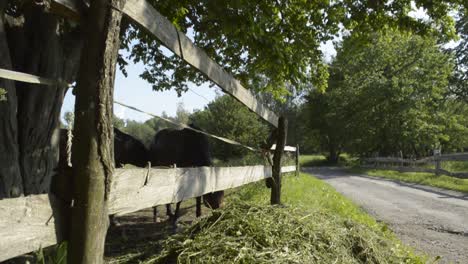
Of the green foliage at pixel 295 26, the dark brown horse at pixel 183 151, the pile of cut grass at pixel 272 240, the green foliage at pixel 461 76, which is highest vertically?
the green foliage at pixel 461 76

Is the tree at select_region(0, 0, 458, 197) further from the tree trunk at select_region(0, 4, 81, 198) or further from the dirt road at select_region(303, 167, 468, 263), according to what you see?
the dirt road at select_region(303, 167, 468, 263)

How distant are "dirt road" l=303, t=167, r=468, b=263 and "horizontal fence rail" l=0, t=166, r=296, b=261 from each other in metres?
3.29

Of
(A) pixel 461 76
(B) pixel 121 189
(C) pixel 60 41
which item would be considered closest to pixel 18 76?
(B) pixel 121 189

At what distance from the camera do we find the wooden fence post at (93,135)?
4.94 ft

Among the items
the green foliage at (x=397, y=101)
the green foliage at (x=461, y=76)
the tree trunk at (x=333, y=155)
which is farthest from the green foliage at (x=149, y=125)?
the green foliage at (x=461, y=76)

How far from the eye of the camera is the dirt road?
191 inches

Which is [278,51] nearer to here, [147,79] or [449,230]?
[449,230]

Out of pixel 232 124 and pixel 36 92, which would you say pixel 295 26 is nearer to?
pixel 36 92

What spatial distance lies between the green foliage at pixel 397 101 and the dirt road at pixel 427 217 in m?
15.3

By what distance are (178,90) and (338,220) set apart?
25.1ft

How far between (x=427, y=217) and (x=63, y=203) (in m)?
7.19

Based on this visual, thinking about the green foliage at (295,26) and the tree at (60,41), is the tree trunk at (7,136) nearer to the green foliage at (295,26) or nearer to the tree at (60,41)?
the tree at (60,41)

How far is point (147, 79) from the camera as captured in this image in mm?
9711

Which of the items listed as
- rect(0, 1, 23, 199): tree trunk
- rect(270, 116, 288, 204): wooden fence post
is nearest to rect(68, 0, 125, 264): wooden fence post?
rect(0, 1, 23, 199): tree trunk
